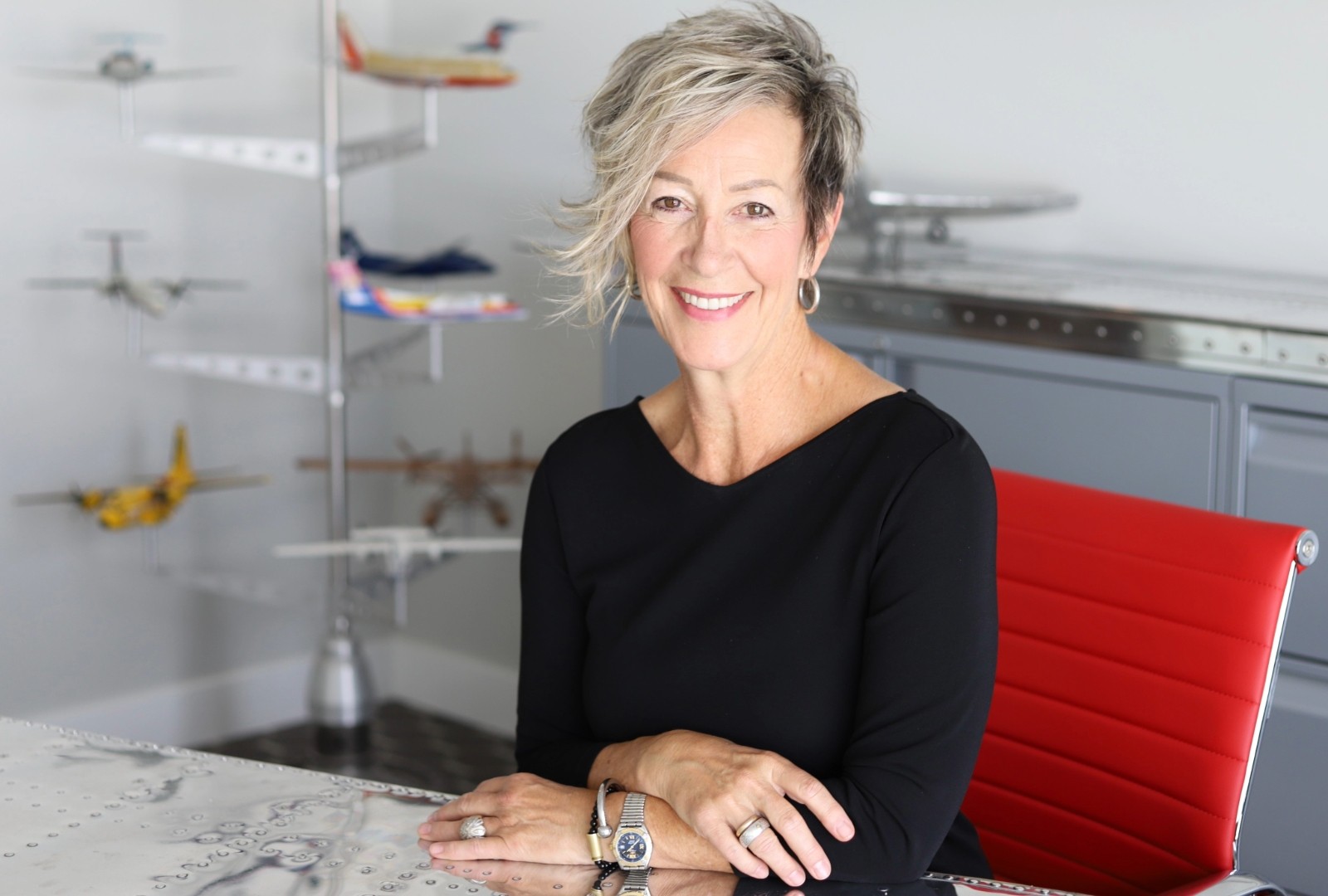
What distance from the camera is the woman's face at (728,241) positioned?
1.43 meters

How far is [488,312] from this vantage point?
2963mm

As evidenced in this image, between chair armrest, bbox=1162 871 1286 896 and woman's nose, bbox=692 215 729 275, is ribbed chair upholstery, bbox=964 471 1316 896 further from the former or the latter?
woman's nose, bbox=692 215 729 275

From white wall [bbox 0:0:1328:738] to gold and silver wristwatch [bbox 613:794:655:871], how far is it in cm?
162

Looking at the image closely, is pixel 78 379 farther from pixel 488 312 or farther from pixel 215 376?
pixel 488 312

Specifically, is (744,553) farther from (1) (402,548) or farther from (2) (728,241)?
(1) (402,548)

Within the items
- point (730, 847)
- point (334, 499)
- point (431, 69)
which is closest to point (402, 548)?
point (334, 499)

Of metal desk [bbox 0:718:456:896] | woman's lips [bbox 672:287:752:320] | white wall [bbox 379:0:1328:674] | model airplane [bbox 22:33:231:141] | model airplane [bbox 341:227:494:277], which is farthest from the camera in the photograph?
model airplane [bbox 341:227:494:277]

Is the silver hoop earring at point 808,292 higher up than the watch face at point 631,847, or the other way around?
the silver hoop earring at point 808,292

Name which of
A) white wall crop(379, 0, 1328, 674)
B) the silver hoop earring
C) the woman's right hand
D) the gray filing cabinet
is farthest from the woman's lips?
the gray filing cabinet

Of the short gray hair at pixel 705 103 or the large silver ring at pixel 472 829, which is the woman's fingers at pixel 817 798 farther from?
the short gray hair at pixel 705 103

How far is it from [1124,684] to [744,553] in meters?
0.38

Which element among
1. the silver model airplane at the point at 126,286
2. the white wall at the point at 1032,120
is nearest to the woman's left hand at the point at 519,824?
the white wall at the point at 1032,120

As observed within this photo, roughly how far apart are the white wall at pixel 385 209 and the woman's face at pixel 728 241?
A: 1.23 metres

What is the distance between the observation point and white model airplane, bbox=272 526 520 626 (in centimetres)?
309
